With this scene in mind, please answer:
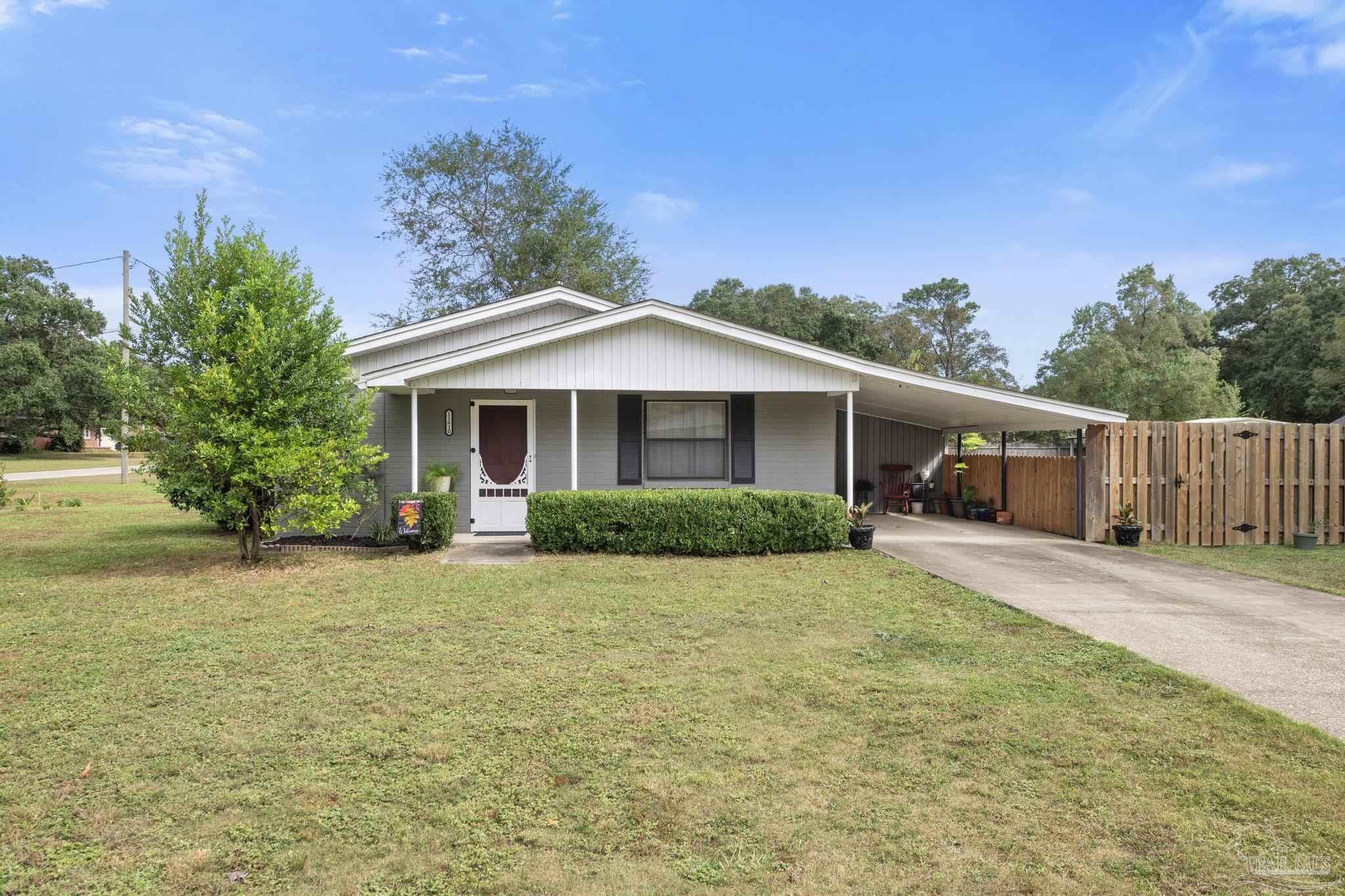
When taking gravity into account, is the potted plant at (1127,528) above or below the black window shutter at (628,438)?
below

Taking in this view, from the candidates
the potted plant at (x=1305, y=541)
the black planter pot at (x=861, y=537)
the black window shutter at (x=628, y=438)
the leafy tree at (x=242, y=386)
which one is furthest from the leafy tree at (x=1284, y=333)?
the leafy tree at (x=242, y=386)

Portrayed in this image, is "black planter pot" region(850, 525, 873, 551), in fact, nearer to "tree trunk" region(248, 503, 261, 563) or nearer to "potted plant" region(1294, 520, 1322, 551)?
"potted plant" region(1294, 520, 1322, 551)

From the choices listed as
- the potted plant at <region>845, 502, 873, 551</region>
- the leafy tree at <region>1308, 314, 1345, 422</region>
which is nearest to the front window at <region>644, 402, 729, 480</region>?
the potted plant at <region>845, 502, 873, 551</region>

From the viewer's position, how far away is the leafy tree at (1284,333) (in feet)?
101

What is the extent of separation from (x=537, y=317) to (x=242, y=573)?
6376 millimetres

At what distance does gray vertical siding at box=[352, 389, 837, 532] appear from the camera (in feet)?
37.9

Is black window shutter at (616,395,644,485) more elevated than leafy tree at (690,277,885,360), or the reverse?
leafy tree at (690,277,885,360)

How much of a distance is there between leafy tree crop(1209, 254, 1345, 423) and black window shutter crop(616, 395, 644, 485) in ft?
100

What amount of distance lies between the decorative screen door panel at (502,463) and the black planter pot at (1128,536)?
937cm

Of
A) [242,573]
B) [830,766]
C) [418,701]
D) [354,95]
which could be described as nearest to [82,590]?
[242,573]

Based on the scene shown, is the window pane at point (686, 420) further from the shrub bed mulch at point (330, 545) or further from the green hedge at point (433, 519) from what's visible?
the shrub bed mulch at point (330, 545)

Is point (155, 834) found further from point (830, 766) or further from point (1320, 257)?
point (1320, 257)

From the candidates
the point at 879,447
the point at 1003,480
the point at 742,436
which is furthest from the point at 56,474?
the point at 1003,480

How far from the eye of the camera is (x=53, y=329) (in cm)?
4469
